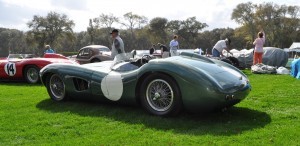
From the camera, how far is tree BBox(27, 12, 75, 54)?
6656 cm

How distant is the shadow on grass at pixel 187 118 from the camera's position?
4.56 metres

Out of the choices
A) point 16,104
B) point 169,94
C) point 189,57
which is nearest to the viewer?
point 169,94

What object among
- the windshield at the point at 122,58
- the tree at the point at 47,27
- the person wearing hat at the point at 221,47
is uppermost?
the tree at the point at 47,27

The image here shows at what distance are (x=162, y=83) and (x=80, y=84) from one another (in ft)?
6.16

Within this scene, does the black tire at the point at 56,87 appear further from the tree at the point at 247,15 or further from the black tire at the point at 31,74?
the tree at the point at 247,15

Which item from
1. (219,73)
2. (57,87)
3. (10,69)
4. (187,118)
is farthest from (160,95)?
(10,69)

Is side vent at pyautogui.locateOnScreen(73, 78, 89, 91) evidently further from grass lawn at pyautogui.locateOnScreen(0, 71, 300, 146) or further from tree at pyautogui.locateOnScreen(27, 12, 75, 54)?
tree at pyautogui.locateOnScreen(27, 12, 75, 54)

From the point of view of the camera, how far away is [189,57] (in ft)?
19.2

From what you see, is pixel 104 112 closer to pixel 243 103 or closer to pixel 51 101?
pixel 51 101

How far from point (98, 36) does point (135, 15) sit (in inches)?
380

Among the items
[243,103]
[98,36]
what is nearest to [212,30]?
[98,36]

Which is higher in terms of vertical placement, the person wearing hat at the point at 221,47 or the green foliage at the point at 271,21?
the green foliage at the point at 271,21

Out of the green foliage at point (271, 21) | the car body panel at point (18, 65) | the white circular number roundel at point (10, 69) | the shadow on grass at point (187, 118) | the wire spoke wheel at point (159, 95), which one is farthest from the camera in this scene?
the green foliage at point (271, 21)

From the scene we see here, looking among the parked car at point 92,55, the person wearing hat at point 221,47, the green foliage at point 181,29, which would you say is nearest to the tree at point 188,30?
the green foliage at point 181,29
